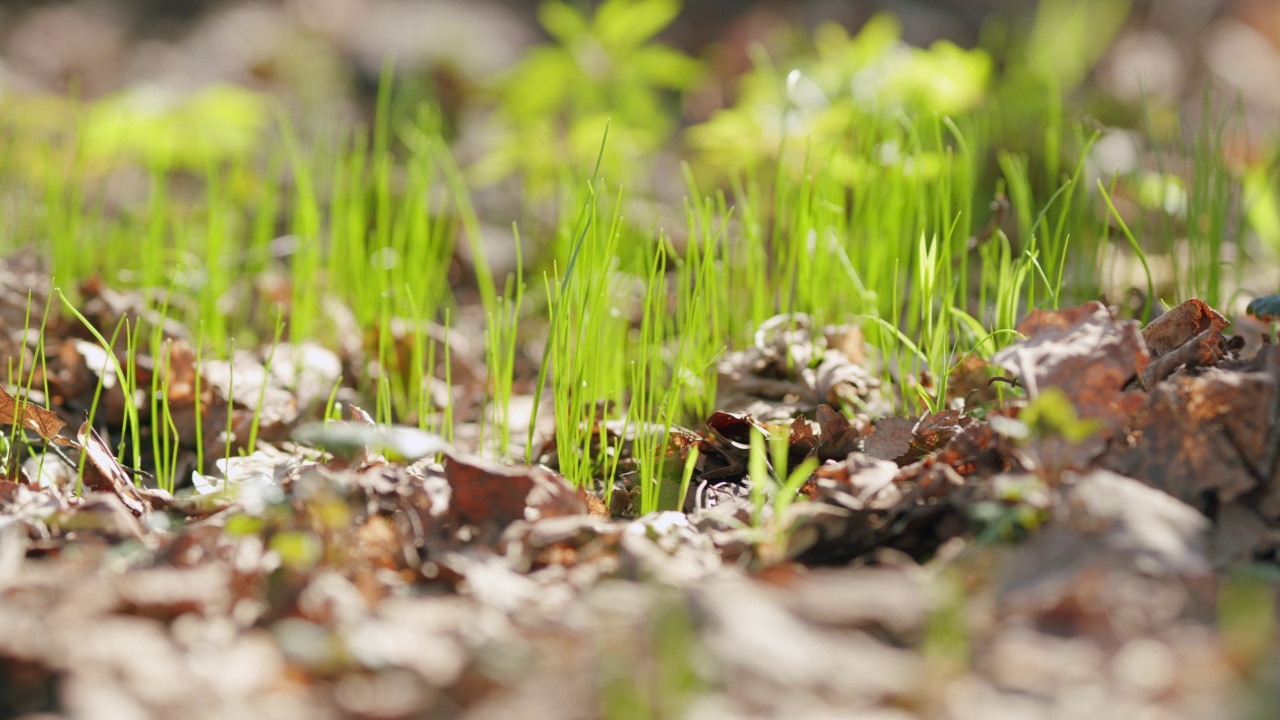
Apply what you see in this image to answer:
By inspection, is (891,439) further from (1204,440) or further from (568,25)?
(568,25)

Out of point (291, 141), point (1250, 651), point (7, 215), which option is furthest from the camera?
point (7, 215)

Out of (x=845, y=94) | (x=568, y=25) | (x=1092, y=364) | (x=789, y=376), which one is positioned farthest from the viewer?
(x=568, y=25)

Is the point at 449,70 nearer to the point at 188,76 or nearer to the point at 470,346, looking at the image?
the point at 188,76

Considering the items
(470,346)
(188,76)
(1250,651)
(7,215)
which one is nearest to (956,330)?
(1250,651)

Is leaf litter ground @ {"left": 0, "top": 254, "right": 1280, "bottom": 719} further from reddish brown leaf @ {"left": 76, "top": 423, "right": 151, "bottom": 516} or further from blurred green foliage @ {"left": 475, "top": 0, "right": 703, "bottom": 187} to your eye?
blurred green foliage @ {"left": 475, "top": 0, "right": 703, "bottom": 187}

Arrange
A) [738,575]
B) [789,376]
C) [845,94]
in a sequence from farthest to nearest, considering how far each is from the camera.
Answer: [845,94] → [789,376] → [738,575]

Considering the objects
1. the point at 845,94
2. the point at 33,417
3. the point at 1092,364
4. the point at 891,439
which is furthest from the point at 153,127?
the point at 1092,364

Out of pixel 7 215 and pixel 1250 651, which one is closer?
pixel 1250 651

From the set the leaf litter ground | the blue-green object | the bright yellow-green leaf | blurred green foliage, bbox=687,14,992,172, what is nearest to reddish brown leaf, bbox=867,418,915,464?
the leaf litter ground

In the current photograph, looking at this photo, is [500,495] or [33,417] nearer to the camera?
[500,495]
